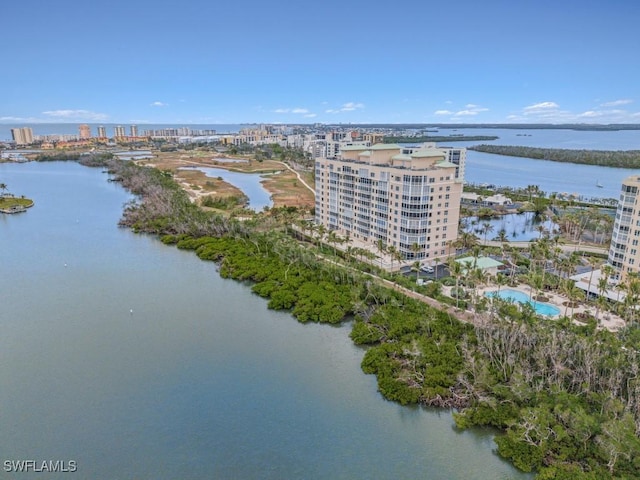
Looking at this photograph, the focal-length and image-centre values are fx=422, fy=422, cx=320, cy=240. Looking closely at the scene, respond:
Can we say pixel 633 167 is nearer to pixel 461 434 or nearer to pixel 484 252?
pixel 484 252

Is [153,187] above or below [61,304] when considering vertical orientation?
above

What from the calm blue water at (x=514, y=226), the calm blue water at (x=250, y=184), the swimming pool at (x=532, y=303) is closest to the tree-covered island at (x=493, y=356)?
the swimming pool at (x=532, y=303)

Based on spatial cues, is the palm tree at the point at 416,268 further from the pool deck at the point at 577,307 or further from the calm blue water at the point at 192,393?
the calm blue water at the point at 192,393

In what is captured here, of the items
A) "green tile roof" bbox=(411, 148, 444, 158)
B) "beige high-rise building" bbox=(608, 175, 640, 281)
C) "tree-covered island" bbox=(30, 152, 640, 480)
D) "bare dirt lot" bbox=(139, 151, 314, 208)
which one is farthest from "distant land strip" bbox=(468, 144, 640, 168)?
"tree-covered island" bbox=(30, 152, 640, 480)

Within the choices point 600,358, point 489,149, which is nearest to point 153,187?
point 600,358

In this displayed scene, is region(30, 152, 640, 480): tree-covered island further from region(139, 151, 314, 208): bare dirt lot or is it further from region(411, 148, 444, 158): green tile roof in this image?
region(139, 151, 314, 208): bare dirt lot

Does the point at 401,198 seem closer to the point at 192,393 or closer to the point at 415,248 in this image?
the point at 415,248

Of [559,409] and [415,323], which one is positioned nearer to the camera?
[559,409]
